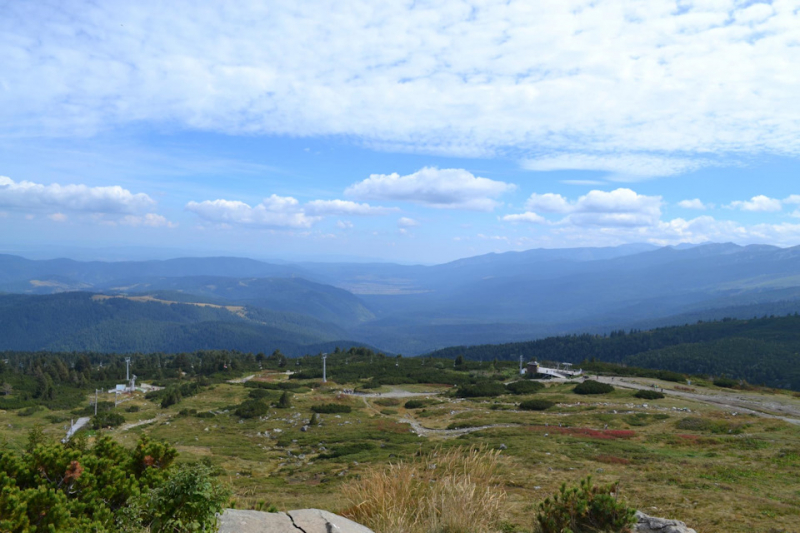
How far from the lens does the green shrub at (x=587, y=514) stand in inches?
271

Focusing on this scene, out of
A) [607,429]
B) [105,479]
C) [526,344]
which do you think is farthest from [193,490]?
[526,344]

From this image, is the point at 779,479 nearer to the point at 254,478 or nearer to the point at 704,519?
the point at 704,519

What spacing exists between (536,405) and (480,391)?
470 inches

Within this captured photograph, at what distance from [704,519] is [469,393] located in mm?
38822

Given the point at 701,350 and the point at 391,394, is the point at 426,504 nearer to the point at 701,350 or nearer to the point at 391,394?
the point at 391,394

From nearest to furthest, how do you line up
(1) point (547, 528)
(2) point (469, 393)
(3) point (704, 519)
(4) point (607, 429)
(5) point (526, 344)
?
(1) point (547, 528)
(3) point (704, 519)
(4) point (607, 429)
(2) point (469, 393)
(5) point (526, 344)

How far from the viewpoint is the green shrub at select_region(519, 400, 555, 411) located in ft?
120

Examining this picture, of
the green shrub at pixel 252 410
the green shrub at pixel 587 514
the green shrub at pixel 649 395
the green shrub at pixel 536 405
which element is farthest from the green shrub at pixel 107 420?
the green shrub at pixel 649 395

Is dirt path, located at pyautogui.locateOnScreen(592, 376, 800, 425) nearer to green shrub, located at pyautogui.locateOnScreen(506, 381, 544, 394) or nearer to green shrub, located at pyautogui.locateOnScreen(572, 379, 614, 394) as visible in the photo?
green shrub, located at pyautogui.locateOnScreen(572, 379, 614, 394)

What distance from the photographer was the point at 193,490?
5418mm

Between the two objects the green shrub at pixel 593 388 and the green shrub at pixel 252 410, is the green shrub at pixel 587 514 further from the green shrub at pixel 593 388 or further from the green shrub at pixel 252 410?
the green shrub at pixel 593 388

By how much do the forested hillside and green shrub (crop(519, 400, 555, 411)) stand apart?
56.0m

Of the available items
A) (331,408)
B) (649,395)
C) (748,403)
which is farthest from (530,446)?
(748,403)

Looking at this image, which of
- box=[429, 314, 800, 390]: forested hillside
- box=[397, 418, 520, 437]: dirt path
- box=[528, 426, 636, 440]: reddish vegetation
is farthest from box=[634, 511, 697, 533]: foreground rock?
box=[429, 314, 800, 390]: forested hillside
